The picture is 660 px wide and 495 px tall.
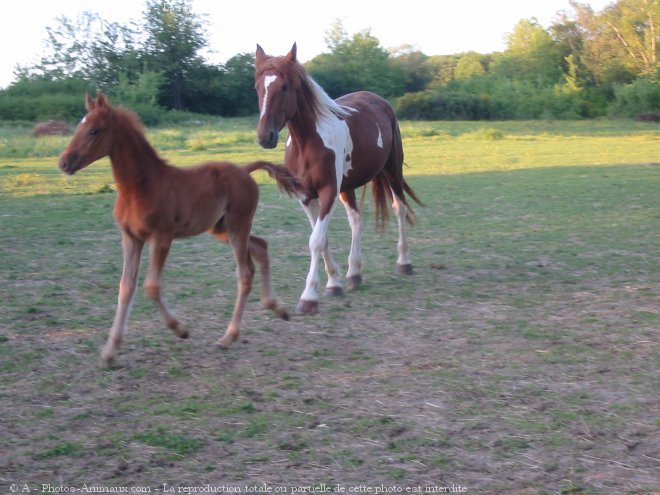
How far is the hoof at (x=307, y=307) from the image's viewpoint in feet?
21.4

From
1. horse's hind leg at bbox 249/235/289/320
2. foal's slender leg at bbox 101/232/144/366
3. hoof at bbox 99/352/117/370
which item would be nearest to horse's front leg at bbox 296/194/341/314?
horse's hind leg at bbox 249/235/289/320

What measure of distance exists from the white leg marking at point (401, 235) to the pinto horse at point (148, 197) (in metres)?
2.91

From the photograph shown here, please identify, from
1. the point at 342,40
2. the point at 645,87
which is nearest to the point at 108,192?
the point at 645,87

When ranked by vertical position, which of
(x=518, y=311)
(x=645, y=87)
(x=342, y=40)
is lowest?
(x=518, y=311)

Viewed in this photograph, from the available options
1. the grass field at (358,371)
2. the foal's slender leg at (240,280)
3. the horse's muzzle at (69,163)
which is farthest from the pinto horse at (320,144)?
the horse's muzzle at (69,163)

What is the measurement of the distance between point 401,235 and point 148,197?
367cm

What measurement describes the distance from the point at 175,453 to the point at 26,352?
81.6 inches

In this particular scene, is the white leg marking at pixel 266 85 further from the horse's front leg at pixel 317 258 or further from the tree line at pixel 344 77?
the tree line at pixel 344 77

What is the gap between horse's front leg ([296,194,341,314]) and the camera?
21.5ft

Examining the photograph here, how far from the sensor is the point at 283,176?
6.11m

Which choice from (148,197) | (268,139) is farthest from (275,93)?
(148,197)

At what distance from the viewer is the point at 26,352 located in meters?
5.31

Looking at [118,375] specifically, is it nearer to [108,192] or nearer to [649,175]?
[108,192]

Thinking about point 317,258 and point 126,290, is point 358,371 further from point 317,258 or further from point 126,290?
point 317,258
